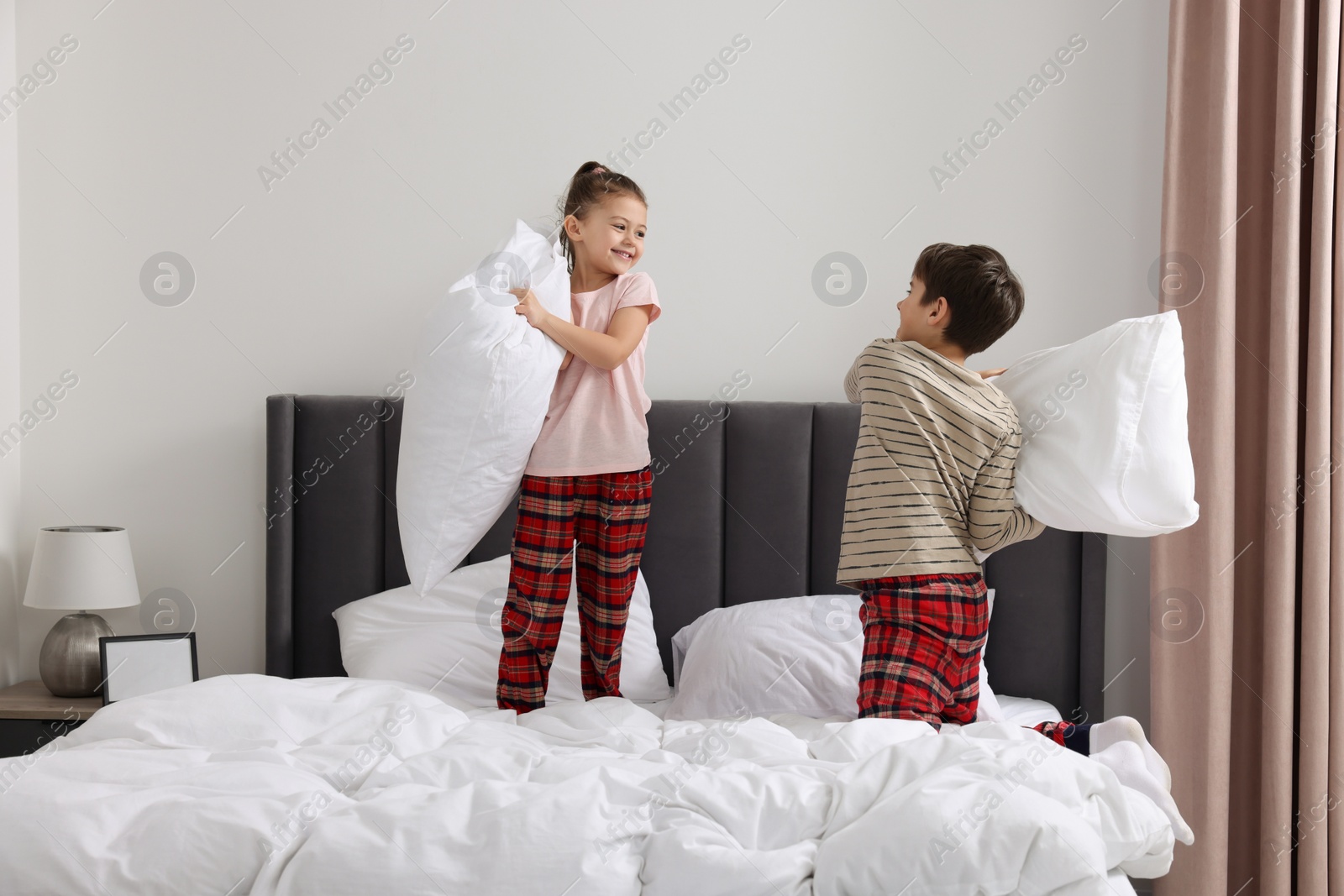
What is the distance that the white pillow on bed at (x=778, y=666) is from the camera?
1.88 metres

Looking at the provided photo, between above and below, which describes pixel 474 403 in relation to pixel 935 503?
above

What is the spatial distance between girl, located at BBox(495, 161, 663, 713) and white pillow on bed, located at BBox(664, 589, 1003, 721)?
0.72ft

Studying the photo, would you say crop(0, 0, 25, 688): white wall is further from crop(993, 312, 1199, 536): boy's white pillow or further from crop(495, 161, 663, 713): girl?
crop(993, 312, 1199, 536): boy's white pillow

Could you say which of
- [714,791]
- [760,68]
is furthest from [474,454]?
[760,68]

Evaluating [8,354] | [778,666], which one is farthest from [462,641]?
[8,354]

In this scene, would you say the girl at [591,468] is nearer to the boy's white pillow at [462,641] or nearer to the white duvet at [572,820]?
the boy's white pillow at [462,641]

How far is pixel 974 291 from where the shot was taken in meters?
1.64

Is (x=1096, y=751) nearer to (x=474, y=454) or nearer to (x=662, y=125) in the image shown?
(x=474, y=454)

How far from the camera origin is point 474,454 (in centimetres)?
170

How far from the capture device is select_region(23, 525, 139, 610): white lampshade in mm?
2178

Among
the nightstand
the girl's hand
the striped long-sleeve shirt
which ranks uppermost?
the girl's hand

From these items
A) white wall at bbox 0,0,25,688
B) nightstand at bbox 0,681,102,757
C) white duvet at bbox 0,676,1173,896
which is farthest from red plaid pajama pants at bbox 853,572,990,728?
white wall at bbox 0,0,25,688

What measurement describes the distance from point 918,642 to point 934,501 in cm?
23

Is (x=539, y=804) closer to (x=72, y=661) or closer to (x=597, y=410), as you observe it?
(x=597, y=410)
